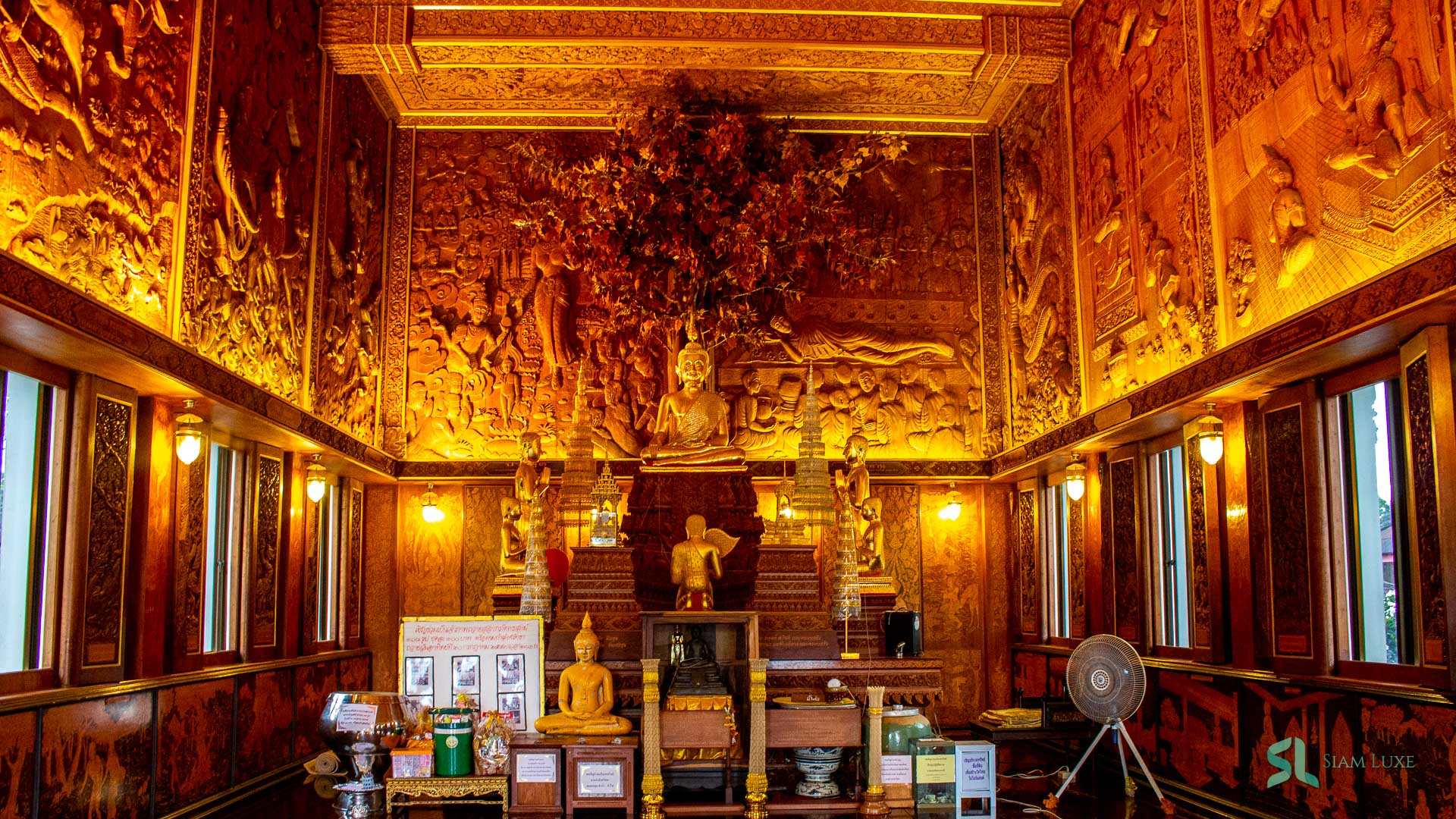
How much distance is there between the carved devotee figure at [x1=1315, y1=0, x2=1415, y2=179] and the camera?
5.79 meters

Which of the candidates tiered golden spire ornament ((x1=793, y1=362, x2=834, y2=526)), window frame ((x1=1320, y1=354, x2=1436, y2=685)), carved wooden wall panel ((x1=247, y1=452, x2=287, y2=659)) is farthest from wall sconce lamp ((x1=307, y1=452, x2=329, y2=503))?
window frame ((x1=1320, y1=354, x2=1436, y2=685))

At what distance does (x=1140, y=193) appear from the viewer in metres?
8.98

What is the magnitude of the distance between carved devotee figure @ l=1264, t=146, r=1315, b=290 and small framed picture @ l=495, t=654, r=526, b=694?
5.08 meters

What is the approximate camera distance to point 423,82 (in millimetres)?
11680

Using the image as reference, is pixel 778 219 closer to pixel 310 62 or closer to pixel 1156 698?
pixel 310 62

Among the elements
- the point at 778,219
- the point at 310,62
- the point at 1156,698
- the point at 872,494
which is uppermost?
the point at 310,62

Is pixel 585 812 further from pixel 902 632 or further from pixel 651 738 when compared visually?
pixel 902 632

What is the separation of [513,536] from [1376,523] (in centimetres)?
755

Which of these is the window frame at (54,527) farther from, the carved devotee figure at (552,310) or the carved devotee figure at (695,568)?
the carved devotee figure at (552,310)

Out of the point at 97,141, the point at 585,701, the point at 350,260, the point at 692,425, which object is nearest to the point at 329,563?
the point at 350,260

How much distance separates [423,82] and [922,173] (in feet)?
17.2

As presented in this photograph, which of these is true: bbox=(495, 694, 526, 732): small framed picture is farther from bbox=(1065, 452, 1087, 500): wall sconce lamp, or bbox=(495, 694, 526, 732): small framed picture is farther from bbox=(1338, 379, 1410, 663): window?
bbox=(1065, 452, 1087, 500): wall sconce lamp

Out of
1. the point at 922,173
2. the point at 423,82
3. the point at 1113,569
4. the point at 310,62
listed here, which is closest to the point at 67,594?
the point at 310,62

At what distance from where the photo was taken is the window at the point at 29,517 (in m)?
6.17
